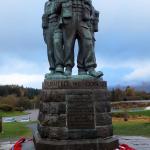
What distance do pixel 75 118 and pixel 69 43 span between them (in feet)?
6.61

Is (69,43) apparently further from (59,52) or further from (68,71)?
(68,71)

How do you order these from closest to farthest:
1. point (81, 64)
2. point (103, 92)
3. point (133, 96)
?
1. point (103, 92)
2. point (81, 64)
3. point (133, 96)

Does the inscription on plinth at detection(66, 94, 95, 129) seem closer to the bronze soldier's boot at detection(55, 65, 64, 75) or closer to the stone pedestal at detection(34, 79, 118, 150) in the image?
the stone pedestal at detection(34, 79, 118, 150)

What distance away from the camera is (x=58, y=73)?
10.7 m

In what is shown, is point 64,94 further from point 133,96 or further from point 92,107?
point 133,96

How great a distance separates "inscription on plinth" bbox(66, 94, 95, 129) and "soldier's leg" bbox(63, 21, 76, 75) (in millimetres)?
914

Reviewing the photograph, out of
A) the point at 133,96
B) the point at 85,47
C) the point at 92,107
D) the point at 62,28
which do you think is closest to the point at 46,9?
the point at 62,28

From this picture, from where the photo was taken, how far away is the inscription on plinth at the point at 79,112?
32.5 ft

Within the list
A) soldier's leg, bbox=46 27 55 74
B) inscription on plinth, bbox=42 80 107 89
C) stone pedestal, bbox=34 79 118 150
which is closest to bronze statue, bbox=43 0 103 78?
soldier's leg, bbox=46 27 55 74

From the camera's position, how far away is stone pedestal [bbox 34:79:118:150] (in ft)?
32.1

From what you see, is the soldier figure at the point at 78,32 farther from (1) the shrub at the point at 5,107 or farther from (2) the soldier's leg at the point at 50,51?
(1) the shrub at the point at 5,107

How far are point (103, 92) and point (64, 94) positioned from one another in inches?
39.8


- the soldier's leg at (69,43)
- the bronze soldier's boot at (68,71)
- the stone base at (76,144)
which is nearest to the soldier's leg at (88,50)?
the soldier's leg at (69,43)

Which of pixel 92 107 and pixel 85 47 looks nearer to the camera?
pixel 92 107
